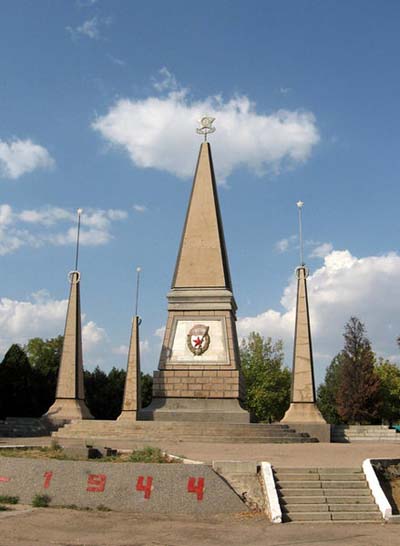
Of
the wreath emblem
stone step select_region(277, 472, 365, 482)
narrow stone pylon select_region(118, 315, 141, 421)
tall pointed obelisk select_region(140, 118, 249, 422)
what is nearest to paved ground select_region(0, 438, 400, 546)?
stone step select_region(277, 472, 365, 482)

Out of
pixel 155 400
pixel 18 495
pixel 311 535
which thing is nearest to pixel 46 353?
pixel 155 400

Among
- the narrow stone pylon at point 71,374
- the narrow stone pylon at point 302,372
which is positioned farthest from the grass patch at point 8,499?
the narrow stone pylon at point 302,372

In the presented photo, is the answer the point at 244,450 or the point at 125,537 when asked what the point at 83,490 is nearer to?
the point at 125,537

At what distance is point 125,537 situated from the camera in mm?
8250

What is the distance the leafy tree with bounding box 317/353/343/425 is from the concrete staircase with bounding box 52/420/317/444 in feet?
115

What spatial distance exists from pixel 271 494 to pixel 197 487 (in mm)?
Answer: 1258

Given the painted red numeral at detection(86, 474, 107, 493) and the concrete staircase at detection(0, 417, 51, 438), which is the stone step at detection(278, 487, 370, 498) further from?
the concrete staircase at detection(0, 417, 51, 438)

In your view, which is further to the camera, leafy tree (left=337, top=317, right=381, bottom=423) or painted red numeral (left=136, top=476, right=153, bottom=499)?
leafy tree (left=337, top=317, right=381, bottom=423)

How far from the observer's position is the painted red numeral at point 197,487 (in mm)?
10156

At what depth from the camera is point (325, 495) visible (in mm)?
10633

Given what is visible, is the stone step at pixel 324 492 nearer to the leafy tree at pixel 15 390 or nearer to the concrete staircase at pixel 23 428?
the concrete staircase at pixel 23 428

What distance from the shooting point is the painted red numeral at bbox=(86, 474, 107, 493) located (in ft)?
33.4

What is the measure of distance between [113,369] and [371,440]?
25.9 meters

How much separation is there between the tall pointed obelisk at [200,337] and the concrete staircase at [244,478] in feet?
39.9
